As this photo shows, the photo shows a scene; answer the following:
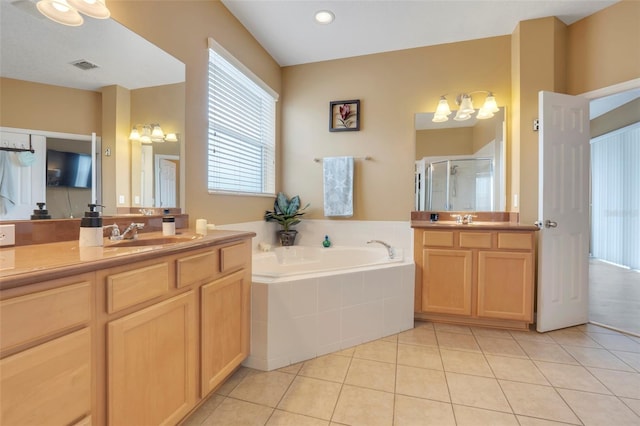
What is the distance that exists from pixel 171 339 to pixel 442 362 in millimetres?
1635

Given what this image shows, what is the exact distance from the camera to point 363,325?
213cm

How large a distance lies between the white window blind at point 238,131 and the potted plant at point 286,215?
162mm

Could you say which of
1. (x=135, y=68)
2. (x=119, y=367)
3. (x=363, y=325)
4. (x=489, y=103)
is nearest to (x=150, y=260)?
Answer: (x=119, y=367)

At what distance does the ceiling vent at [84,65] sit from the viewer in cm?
133

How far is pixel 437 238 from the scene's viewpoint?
2.47 metres

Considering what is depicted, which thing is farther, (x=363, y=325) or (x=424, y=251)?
(x=424, y=251)

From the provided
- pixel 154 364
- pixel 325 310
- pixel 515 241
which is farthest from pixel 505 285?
pixel 154 364

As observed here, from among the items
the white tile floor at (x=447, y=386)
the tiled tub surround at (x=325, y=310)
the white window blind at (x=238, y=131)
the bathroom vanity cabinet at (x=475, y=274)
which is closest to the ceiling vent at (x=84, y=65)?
the white window blind at (x=238, y=131)

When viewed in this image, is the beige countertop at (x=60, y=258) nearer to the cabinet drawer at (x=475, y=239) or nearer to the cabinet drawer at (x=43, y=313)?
the cabinet drawer at (x=43, y=313)

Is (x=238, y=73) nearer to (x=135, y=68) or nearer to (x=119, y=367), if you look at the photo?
(x=135, y=68)

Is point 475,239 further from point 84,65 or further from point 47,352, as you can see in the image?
point 84,65

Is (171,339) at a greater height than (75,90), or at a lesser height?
lesser

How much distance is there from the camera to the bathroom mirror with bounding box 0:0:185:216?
1.15 m

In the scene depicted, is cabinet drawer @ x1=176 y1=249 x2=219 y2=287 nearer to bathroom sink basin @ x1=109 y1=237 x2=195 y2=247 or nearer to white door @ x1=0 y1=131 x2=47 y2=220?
bathroom sink basin @ x1=109 y1=237 x2=195 y2=247
